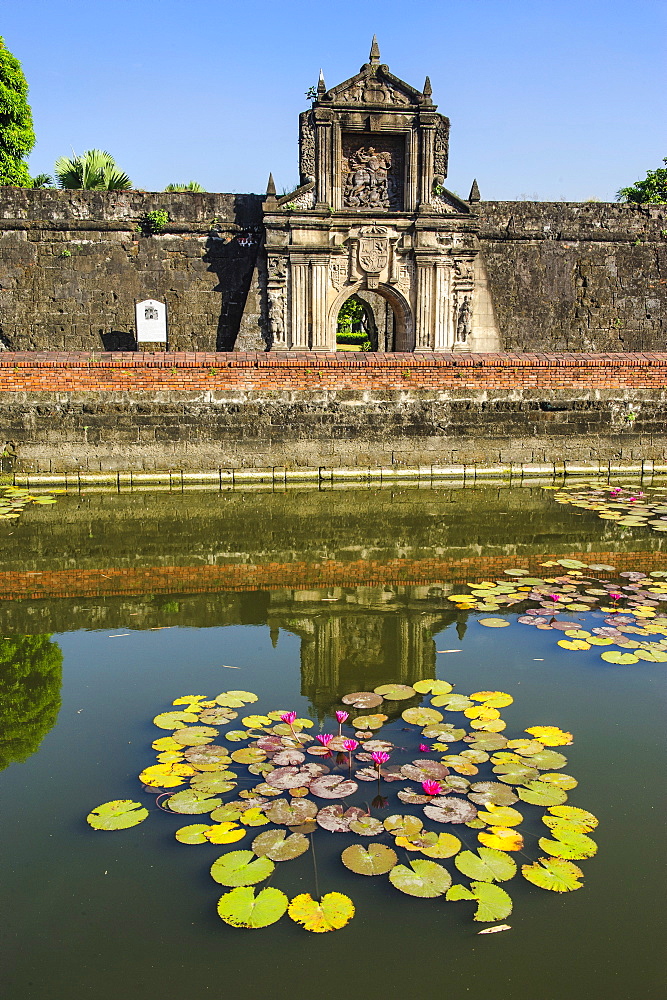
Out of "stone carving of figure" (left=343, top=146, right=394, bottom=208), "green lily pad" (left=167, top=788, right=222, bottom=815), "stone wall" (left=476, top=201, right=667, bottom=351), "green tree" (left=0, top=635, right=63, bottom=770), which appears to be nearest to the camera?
"green lily pad" (left=167, top=788, right=222, bottom=815)

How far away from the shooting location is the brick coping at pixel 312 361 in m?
9.82

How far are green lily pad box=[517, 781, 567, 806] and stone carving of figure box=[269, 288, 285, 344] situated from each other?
43.4 ft

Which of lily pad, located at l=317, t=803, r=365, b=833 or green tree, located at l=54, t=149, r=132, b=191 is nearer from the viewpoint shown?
lily pad, located at l=317, t=803, r=365, b=833

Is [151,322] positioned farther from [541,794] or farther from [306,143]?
[541,794]

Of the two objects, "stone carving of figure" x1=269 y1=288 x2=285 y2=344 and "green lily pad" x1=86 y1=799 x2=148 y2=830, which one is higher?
"stone carving of figure" x1=269 y1=288 x2=285 y2=344

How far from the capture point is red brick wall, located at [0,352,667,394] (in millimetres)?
9789

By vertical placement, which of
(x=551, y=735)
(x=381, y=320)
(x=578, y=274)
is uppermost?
(x=578, y=274)

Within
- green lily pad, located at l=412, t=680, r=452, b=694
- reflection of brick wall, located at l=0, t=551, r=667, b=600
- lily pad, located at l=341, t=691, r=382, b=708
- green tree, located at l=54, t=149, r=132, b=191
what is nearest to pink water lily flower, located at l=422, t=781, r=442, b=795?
lily pad, located at l=341, t=691, r=382, b=708

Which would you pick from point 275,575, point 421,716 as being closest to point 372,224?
point 275,575

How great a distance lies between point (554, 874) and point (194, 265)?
15.7m

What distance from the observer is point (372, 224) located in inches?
607

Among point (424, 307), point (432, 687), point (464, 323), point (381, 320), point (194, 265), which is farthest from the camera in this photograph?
point (381, 320)

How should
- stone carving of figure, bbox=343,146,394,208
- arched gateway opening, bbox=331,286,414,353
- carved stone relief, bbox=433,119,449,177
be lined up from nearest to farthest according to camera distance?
1. carved stone relief, bbox=433,119,449,177
2. stone carving of figure, bbox=343,146,394,208
3. arched gateway opening, bbox=331,286,414,353

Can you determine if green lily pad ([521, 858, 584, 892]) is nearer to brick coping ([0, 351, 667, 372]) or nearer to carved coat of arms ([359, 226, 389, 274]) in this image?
brick coping ([0, 351, 667, 372])
